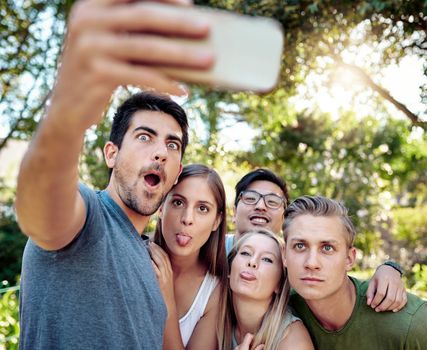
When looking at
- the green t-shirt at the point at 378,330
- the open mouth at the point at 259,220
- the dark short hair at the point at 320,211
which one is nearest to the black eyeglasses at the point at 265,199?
the open mouth at the point at 259,220

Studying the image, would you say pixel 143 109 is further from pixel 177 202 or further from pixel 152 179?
pixel 177 202

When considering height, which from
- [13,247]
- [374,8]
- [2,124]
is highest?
[374,8]

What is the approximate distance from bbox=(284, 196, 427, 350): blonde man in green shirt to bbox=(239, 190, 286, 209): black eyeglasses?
1.11 metres

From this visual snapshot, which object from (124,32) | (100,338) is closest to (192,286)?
(100,338)

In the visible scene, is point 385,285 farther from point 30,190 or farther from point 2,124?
point 2,124

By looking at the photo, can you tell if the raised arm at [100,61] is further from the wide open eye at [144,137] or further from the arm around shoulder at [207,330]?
the arm around shoulder at [207,330]

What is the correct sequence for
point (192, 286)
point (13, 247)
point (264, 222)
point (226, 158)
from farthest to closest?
point (13, 247) < point (226, 158) < point (264, 222) < point (192, 286)

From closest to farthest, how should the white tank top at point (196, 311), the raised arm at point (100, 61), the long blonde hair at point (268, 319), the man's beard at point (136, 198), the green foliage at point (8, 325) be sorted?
the raised arm at point (100, 61)
the man's beard at point (136, 198)
the long blonde hair at point (268, 319)
the white tank top at point (196, 311)
the green foliage at point (8, 325)

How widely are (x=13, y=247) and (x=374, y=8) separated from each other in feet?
28.9

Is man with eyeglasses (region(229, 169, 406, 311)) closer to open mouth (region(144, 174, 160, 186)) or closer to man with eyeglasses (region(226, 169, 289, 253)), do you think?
man with eyeglasses (region(226, 169, 289, 253))

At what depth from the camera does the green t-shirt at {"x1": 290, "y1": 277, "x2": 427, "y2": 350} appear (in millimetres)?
2309

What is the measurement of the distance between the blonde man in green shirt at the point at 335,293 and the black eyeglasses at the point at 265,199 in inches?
43.8

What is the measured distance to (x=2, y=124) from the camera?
9789 millimetres

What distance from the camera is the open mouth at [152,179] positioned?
1.98 metres
